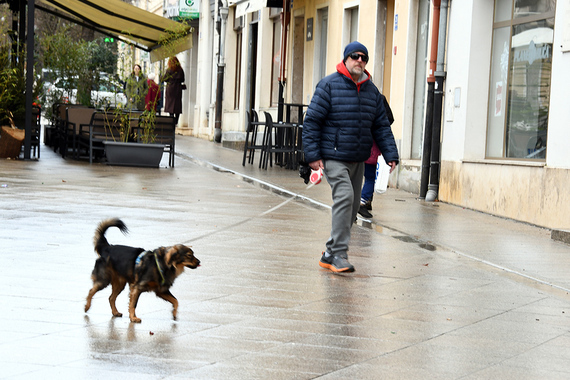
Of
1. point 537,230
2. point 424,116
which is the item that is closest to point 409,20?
point 424,116

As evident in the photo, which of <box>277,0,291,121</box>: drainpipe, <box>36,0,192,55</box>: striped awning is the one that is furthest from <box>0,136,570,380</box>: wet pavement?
<box>277,0,291,121</box>: drainpipe

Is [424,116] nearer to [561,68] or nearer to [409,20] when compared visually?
[409,20]

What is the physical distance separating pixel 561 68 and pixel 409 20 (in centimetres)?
516

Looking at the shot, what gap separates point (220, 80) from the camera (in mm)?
29781

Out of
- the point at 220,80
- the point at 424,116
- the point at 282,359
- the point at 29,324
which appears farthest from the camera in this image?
A: the point at 220,80

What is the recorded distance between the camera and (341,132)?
757 cm

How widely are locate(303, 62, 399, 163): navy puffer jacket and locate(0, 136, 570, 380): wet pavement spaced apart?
3.19 ft

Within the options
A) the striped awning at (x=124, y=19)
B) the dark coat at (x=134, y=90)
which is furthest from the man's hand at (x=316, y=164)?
the striped awning at (x=124, y=19)

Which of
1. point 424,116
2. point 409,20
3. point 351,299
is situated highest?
point 409,20

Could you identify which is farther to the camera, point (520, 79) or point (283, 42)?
point (283, 42)

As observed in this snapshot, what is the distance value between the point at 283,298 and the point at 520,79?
7350mm

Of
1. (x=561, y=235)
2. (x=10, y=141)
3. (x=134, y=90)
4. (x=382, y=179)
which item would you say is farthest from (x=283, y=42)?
(x=561, y=235)

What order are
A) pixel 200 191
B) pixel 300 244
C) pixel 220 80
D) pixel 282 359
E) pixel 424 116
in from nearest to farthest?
pixel 282 359, pixel 300 244, pixel 200 191, pixel 424 116, pixel 220 80

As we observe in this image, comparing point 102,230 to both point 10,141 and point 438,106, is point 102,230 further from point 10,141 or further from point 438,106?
point 10,141
